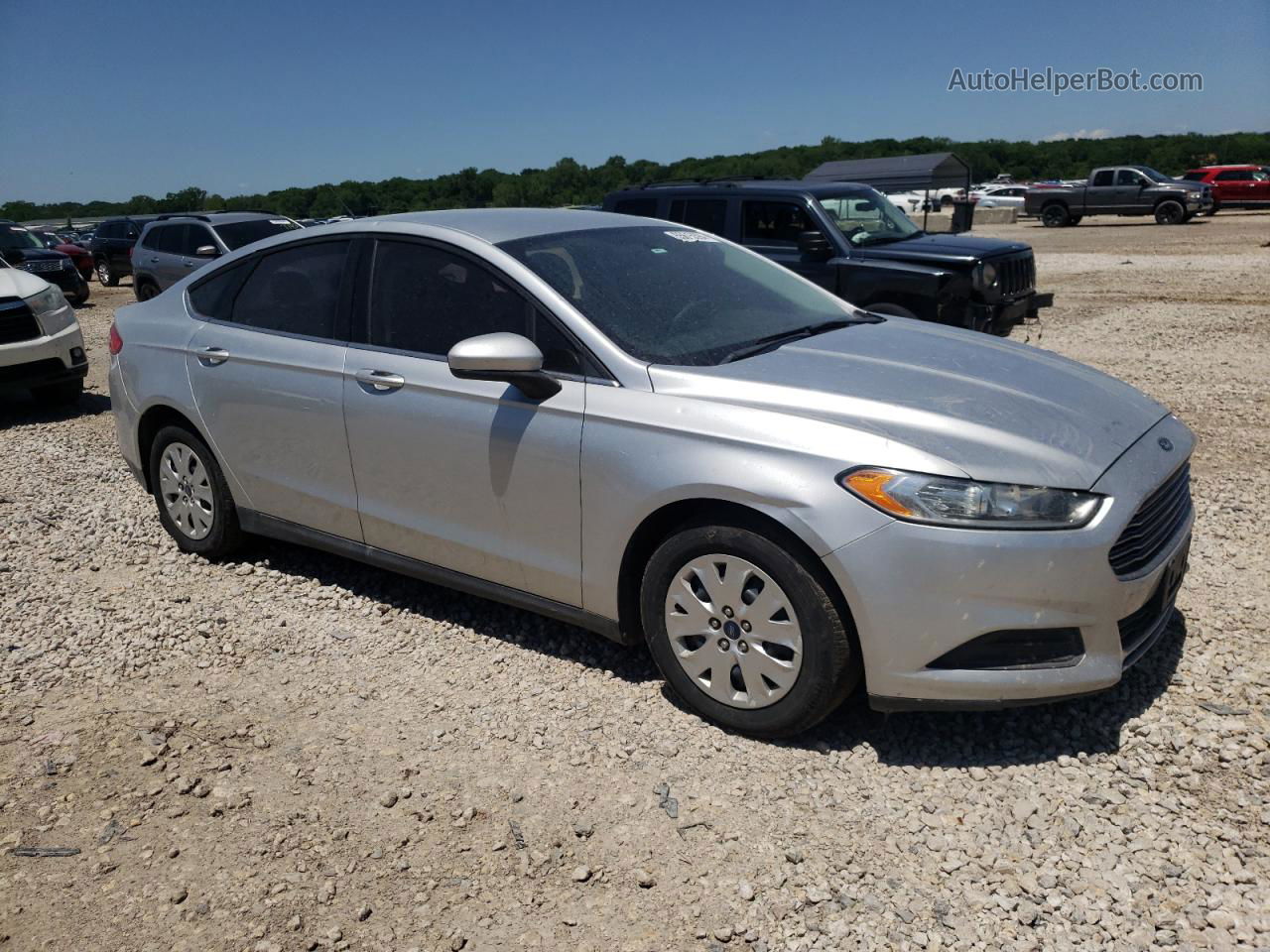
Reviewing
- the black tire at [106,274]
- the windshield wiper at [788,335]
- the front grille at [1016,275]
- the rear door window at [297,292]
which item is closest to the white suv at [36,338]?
the rear door window at [297,292]

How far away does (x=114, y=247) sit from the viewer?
25.8m

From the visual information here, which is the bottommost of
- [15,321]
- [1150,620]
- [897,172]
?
[1150,620]

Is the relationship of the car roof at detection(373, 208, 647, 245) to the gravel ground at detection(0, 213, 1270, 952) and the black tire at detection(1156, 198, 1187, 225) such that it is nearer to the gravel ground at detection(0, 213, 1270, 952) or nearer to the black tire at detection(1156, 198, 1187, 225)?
the gravel ground at detection(0, 213, 1270, 952)

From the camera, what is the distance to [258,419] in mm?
4609

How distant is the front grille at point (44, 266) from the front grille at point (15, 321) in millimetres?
12010

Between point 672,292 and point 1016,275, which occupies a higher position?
point 672,292

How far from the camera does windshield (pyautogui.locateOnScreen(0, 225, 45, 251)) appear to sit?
19.9 m

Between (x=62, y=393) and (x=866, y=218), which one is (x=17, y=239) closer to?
(x=62, y=393)

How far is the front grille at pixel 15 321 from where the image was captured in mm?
8562

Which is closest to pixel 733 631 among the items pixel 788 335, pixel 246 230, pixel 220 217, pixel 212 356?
pixel 788 335

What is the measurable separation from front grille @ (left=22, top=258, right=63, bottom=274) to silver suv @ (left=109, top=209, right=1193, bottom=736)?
55.7 ft

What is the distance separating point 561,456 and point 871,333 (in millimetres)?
1455

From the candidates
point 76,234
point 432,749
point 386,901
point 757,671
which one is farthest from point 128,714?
point 76,234

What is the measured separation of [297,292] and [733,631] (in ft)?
8.67
